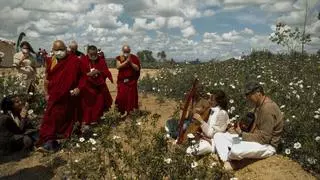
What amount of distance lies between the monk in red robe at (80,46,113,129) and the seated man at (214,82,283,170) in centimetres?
382

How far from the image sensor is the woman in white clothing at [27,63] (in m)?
10.5

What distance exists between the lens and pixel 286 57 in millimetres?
17500

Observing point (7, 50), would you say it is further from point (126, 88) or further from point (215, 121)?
point (215, 121)

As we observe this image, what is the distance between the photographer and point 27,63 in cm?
1057

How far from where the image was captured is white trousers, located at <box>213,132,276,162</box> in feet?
22.3

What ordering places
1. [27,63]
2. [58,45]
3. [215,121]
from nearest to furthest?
[215,121]
[58,45]
[27,63]

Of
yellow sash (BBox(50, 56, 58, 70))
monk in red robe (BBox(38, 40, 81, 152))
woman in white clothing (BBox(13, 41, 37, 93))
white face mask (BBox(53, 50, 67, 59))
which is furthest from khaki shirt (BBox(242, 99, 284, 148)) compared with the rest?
woman in white clothing (BBox(13, 41, 37, 93))

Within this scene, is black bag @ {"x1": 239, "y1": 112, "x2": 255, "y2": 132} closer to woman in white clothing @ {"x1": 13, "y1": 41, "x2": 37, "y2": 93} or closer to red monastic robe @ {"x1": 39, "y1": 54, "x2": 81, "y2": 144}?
red monastic robe @ {"x1": 39, "y1": 54, "x2": 81, "y2": 144}

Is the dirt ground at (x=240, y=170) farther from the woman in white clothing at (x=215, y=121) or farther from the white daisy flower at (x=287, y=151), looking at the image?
the woman in white clothing at (x=215, y=121)

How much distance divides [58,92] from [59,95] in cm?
5

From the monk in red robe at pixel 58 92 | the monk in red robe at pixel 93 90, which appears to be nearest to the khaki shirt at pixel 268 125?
the monk in red robe at pixel 58 92

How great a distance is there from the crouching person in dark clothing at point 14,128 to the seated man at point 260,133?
3.59m

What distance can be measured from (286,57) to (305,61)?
1584 millimetres

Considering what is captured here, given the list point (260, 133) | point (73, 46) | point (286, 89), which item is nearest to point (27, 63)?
point (73, 46)
